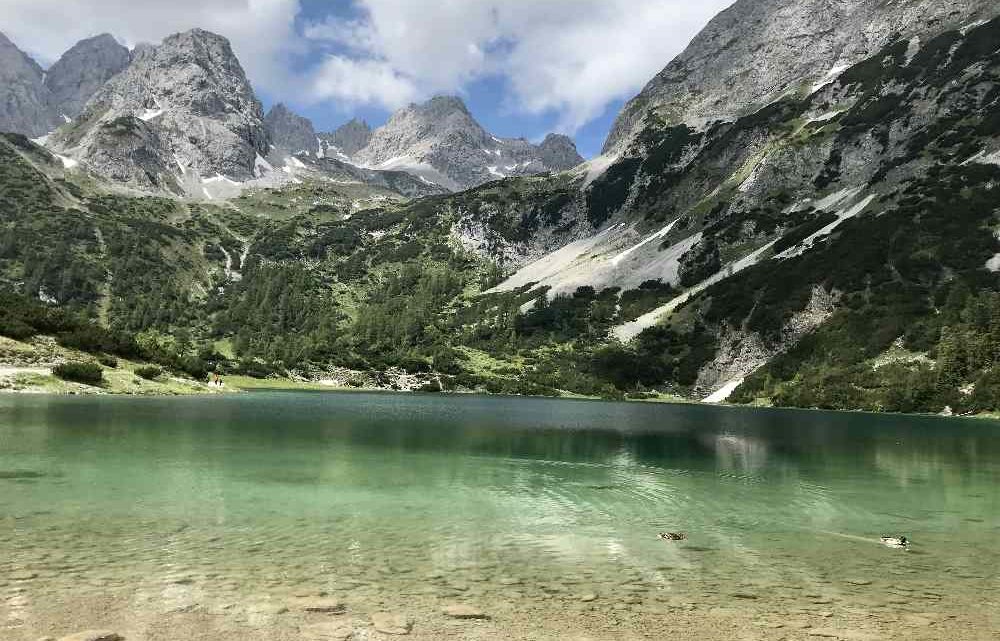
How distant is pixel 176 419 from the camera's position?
2245 inches

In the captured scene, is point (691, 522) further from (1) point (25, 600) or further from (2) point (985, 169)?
(2) point (985, 169)

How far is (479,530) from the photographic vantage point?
2189 cm

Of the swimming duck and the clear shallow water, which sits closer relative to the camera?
the clear shallow water

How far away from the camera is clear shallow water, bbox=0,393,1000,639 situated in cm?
1456

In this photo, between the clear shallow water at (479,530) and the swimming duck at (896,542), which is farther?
the swimming duck at (896,542)

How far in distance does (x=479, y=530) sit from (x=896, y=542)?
46.5 ft

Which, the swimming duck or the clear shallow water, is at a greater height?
the swimming duck

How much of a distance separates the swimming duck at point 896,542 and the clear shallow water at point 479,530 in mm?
456

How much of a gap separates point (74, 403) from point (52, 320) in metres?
28.0

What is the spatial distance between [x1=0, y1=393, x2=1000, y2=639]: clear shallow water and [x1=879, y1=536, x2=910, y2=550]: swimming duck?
456mm

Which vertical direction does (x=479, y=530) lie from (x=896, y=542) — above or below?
below

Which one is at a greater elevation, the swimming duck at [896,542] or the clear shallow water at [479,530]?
the swimming duck at [896,542]

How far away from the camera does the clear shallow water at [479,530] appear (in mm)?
14562

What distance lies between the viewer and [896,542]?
21891mm
